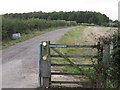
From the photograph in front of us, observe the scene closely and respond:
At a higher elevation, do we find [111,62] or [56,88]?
[111,62]

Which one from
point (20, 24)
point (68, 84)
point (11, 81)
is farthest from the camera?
point (20, 24)

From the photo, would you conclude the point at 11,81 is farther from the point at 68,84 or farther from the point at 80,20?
the point at 80,20

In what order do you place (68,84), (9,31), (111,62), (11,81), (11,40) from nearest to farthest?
(111,62), (68,84), (11,81), (11,40), (9,31)

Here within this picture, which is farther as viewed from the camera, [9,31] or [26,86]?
[9,31]

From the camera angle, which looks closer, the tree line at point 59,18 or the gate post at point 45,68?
the gate post at point 45,68

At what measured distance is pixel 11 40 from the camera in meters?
35.7

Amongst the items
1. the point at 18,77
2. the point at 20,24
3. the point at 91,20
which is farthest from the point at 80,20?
the point at 18,77

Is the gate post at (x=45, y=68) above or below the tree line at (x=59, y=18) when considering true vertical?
below

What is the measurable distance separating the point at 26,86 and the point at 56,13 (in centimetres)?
14189

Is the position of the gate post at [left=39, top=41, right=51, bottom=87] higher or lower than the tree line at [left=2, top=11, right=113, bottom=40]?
lower

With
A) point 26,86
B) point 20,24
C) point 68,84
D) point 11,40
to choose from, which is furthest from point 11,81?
point 20,24

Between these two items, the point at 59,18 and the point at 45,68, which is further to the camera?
the point at 59,18

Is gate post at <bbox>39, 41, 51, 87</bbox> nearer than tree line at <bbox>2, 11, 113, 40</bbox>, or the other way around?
gate post at <bbox>39, 41, 51, 87</bbox>

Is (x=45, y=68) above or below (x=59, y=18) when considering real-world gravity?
below
